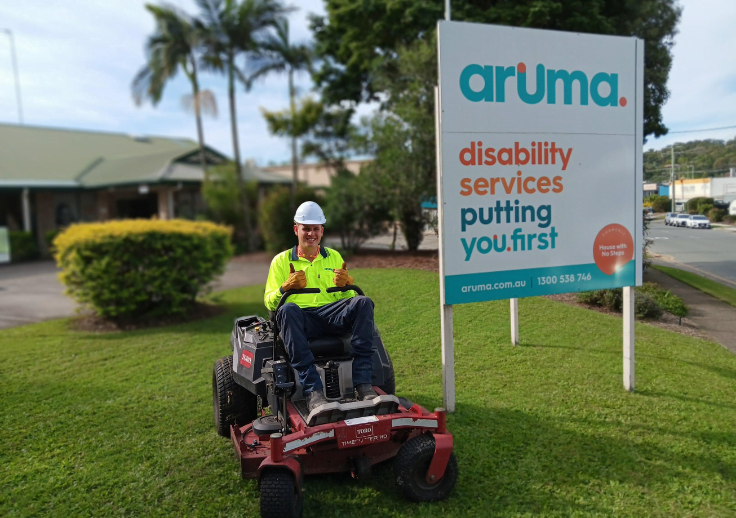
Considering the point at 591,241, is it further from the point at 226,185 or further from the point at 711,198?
the point at 226,185

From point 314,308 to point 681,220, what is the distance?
16.8ft

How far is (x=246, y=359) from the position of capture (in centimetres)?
383

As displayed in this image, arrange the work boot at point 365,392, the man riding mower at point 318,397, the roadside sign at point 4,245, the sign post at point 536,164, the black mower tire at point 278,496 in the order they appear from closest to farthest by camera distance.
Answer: the black mower tire at point 278,496 < the man riding mower at point 318,397 < the work boot at point 365,392 < the sign post at point 536,164 < the roadside sign at point 4,245

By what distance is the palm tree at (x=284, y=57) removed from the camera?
1942cm

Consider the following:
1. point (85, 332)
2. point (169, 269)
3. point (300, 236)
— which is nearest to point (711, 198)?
point (300, 236)

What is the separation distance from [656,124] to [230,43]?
583 inches

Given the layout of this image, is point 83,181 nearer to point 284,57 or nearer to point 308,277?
point 284,57

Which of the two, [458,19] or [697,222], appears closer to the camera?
[697,222]

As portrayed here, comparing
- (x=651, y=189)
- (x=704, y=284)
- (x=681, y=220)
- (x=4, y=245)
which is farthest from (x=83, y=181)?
(x=704, y=284)

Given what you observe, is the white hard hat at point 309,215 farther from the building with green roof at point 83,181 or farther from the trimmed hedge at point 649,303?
the building with green roof at point 83,181

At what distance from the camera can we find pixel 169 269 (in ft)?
28.6

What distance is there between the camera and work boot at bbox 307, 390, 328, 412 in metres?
3.27

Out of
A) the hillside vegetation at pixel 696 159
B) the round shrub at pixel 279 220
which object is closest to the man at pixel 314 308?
the hillside vegetation at pixel 696 159

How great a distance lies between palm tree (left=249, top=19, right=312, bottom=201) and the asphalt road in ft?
43.1
